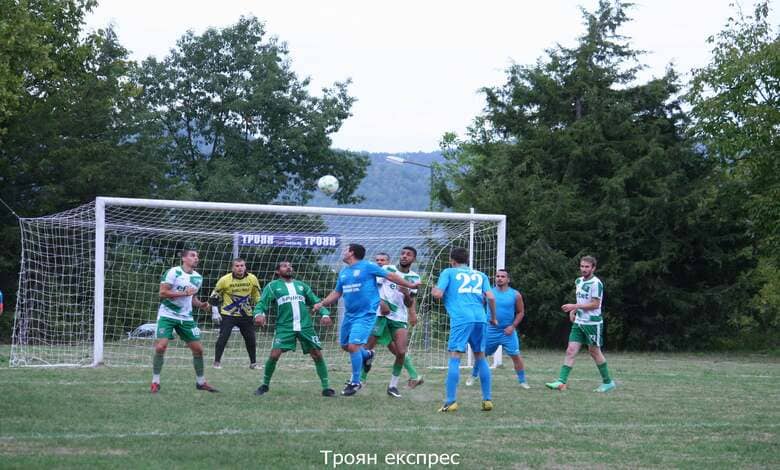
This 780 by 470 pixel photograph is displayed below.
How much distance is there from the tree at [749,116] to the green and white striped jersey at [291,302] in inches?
661

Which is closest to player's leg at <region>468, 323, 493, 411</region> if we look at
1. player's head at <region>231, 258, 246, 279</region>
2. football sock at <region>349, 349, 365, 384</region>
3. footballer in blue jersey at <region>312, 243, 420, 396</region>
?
footballer in blue jersey at <region>312, 243, 420, 396</region>

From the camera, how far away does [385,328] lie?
1401 centimetres

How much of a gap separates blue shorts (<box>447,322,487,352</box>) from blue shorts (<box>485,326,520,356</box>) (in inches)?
130

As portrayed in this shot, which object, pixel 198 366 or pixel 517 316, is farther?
pixel 517 316

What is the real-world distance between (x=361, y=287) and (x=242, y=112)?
35054mm

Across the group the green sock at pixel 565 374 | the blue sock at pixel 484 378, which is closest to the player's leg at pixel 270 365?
the blue sock at pixel 484 378

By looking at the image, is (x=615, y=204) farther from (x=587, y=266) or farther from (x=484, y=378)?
(x=484, y=378)

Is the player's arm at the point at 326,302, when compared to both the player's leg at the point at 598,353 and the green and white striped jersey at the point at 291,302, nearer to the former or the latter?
the green and white striped jersey at the point at 291,302

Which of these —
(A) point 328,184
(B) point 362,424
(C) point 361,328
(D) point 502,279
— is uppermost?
(A) point 328,184

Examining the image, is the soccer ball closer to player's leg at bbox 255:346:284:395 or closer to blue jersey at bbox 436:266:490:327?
player's leg at bbox 255:346:284:395

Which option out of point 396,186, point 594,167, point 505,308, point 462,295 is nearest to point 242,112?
point 594,167

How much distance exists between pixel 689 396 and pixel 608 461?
594cm

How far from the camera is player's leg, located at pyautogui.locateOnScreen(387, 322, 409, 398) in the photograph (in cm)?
1295

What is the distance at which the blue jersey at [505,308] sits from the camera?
1484 centimetres
